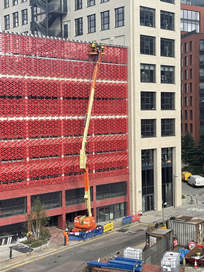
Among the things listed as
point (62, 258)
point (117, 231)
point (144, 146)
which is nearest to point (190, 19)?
point (144, 146)

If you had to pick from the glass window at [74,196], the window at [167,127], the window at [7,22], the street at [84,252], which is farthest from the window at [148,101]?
the window at [7,22]

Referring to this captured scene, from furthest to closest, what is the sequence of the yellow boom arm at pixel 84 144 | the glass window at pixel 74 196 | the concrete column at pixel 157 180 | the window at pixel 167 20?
the window at pixel 167 20 < the concrete column at pixel 157 180 < the glass window at pixel 74 196 < the yellow boom arm at pixel 84 144

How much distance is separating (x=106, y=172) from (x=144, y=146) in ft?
23.4

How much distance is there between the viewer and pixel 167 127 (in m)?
65.4

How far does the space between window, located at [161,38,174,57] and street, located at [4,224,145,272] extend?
87.0ft

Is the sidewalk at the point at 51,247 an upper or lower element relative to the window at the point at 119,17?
lower

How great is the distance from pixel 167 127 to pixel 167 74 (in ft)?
26.0

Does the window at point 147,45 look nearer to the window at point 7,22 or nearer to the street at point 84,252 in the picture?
the street at point 84,252

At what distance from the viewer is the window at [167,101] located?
64500 millimetres

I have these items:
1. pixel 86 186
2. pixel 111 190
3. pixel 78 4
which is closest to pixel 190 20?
pixel 78 4

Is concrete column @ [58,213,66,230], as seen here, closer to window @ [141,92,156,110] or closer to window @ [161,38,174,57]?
window @ [141,92,156,110]

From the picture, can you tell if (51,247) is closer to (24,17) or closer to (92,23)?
(92,23)

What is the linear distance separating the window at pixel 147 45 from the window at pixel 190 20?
7666cm

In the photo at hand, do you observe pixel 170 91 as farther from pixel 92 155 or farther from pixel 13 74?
pixel 13 74
